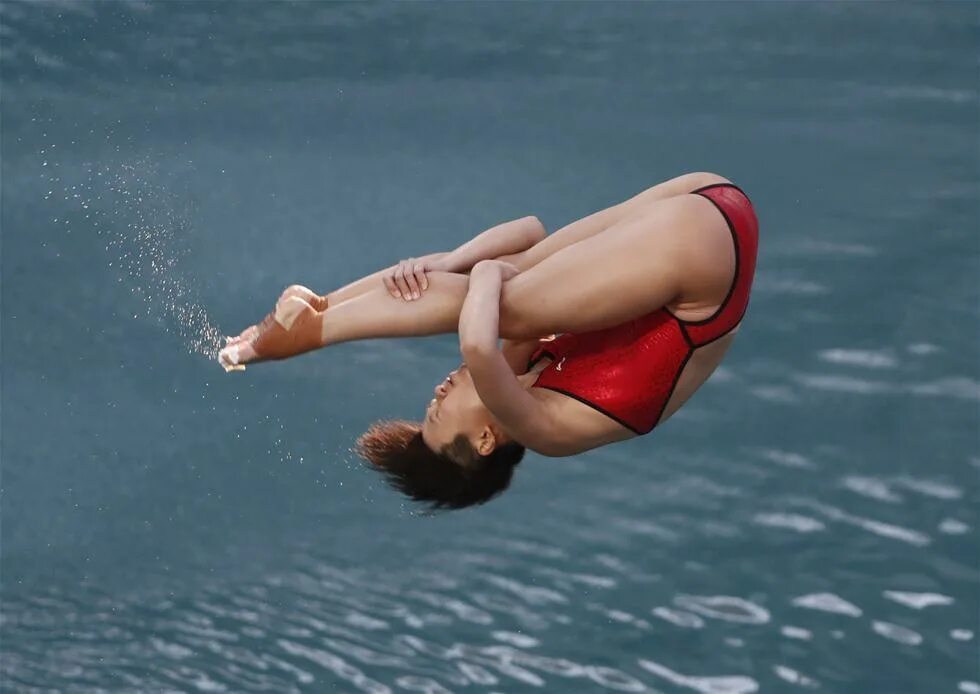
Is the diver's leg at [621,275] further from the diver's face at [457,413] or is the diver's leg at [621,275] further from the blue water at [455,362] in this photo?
the blue water at [455,362]

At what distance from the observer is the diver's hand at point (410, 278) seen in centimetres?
384

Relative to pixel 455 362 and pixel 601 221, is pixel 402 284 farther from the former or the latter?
pixel 455 362

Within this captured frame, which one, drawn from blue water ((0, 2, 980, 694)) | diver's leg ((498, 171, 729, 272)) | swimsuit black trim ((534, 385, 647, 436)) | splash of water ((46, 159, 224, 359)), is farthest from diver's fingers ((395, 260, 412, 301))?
blue water ((0, 2, 980, 694))

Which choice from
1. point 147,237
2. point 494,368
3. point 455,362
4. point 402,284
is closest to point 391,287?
point 402,284

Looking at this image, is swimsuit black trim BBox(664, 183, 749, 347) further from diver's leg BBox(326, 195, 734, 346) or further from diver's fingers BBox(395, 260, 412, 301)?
diver's fingers BBox(395, 260, 412, 301)

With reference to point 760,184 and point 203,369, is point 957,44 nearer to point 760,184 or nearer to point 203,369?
point 760,184

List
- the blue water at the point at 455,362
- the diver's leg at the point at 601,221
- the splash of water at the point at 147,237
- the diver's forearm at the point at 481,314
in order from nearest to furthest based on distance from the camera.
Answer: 1. the diver's forearm at the point at 481,314
2. the diver's leg at the point at 601,221
3. the splash of water at the point at 147,237
4. the blue water at the point at 455,362

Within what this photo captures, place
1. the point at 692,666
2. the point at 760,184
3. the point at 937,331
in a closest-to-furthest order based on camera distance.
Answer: the point at 692,666, the point at 937,331, the point at 760,184

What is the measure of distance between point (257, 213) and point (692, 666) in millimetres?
3056

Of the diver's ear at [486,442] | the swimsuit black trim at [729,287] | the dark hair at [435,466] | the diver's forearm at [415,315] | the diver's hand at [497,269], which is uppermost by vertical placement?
the swimsuit black trim at [729,287]

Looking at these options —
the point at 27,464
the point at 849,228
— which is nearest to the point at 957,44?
the point at 849,228

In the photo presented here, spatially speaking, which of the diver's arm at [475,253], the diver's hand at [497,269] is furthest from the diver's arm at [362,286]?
the diver's hand at [497,269]

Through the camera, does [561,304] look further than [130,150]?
No

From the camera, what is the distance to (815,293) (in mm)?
7605
